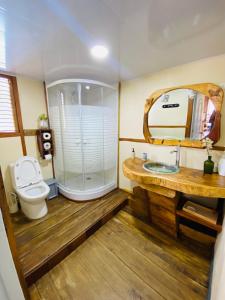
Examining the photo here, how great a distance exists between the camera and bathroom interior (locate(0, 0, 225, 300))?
962mm

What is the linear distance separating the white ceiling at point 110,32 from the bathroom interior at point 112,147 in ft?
0.03

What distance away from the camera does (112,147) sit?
250 cm

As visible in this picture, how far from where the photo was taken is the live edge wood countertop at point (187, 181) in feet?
3.99

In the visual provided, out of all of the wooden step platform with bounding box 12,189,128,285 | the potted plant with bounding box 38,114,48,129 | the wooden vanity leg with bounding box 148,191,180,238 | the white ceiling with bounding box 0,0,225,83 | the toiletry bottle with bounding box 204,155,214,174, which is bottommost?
the wooden step platform with bounding box 12,189,128,285

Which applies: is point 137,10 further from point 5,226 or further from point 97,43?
point 5,226

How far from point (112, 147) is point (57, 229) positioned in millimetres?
1511

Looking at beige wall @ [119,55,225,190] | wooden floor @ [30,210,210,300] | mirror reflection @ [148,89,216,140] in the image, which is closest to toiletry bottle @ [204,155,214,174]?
beige wall @ [119,55,225,190]

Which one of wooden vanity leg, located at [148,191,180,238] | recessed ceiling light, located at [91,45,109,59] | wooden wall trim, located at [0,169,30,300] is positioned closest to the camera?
wooden wall trim, located at [0,169,30,300]

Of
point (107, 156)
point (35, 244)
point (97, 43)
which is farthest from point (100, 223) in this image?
point (97, 43)

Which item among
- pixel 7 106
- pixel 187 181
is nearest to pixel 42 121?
pixel 7 106

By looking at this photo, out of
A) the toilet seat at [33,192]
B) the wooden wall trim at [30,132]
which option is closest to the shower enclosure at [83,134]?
the wooden wall trim at [30,132]

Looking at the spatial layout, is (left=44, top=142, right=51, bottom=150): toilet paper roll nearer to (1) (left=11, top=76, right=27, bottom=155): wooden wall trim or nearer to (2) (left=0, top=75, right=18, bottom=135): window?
(1) (left=11, top=76, right=27, bottom=155): wooden wall trim

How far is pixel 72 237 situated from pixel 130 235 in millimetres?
727

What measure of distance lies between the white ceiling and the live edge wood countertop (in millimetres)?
1305
